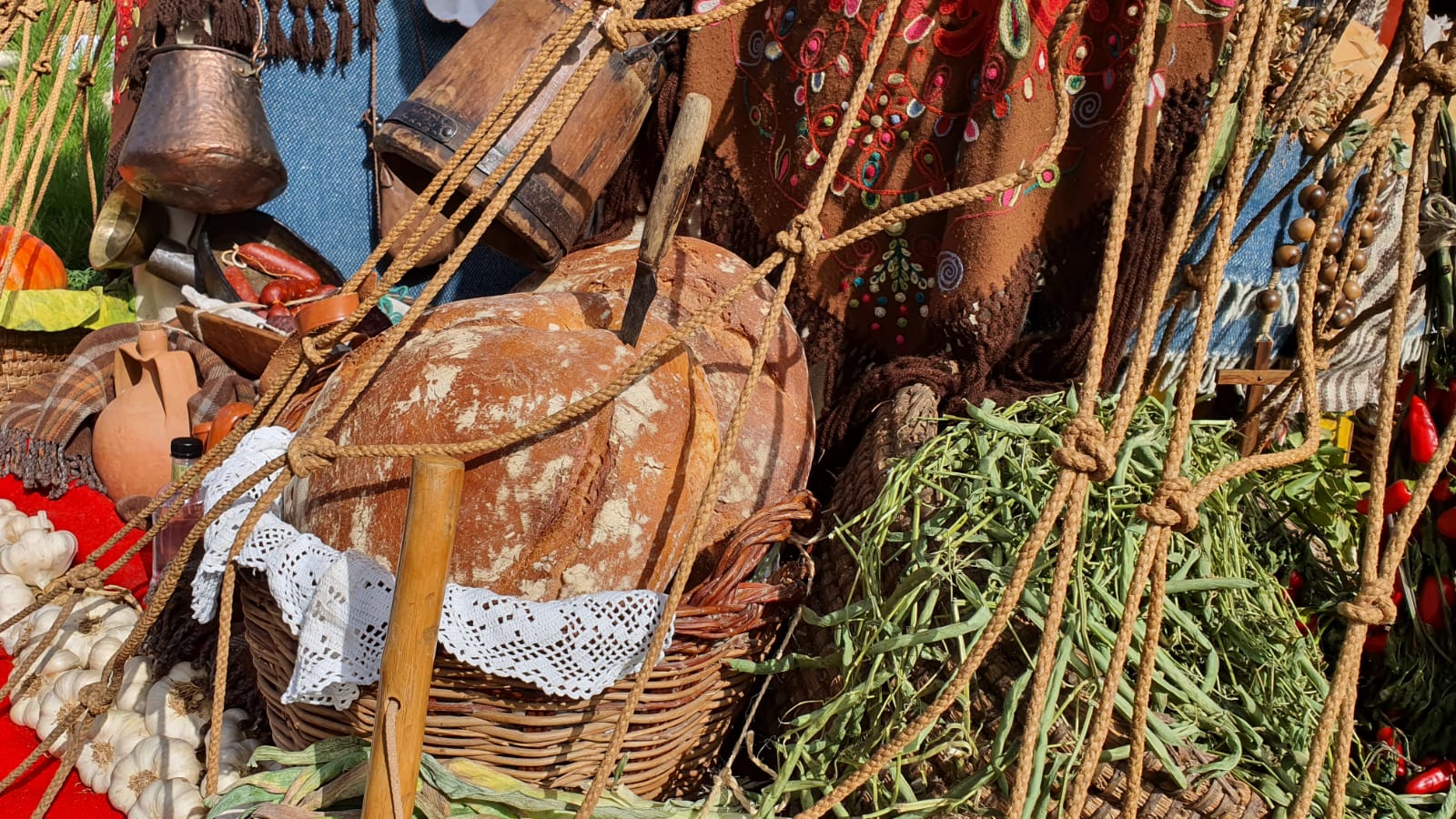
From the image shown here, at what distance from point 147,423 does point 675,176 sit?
68.8 inches

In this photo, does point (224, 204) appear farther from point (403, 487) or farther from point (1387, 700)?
point (1387, 700)

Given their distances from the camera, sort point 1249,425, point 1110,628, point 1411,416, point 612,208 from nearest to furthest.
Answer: point 1110,628 → point 1411,416 → point 1249,425 → point 612,208

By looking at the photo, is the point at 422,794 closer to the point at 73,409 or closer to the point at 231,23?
the point at 73,409

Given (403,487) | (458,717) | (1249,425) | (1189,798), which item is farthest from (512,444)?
(1249,425)

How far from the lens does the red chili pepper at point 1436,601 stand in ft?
4.18

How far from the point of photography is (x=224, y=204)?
8.16 feet

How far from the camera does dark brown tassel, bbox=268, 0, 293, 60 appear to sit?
258cm

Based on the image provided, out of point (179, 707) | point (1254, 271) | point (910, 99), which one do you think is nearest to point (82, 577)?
point (179, 707)

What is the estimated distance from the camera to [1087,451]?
0.79 m

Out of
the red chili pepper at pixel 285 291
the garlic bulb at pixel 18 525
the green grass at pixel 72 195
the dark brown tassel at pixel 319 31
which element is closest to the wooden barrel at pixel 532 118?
the red chili pepper at pixel 285 291

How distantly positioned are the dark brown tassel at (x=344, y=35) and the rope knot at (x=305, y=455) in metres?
2.02

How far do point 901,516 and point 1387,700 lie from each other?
28.5 inches

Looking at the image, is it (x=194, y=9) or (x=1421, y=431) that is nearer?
(x=1421, y=431)

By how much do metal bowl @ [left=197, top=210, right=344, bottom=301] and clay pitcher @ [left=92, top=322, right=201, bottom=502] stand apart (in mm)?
347
